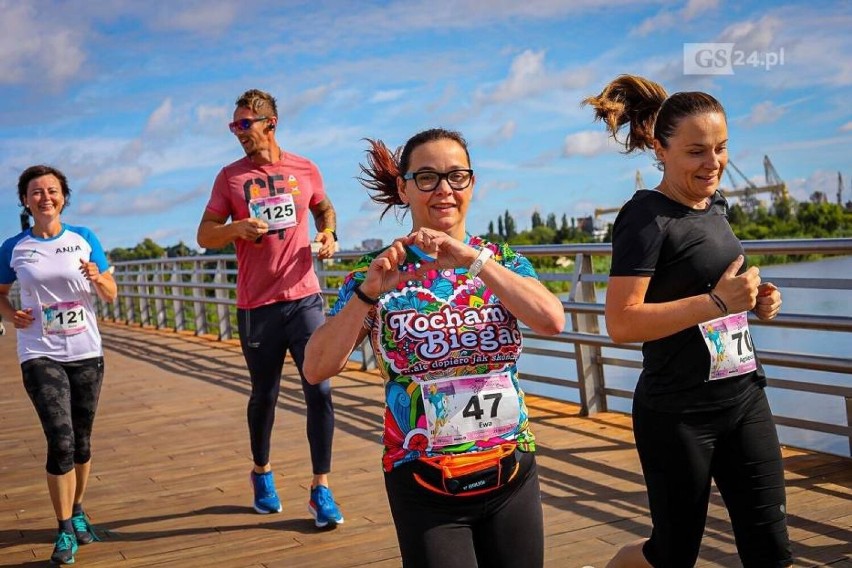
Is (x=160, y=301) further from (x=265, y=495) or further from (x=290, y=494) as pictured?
(x=265, y=495)

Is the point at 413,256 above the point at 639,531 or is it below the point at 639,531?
above

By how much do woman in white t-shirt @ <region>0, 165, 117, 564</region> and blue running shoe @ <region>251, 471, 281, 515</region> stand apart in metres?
0.86

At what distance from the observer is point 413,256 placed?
2652mm

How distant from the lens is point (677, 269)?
292cm

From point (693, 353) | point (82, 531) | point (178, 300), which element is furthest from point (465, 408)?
point (178, 300)

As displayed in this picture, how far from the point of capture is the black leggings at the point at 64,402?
4.95 metres

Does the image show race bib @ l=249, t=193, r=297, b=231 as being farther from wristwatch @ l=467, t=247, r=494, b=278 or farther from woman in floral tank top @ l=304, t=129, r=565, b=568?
wristwatch @ l=467, t=247, r=494, b=278

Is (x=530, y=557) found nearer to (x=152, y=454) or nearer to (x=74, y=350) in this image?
(x=74, y=350)

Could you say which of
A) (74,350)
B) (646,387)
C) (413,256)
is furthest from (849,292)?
(74,350)

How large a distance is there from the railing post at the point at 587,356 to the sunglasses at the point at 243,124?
284 cm

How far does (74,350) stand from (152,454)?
88.6 inches

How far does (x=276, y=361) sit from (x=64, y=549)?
1357 mm

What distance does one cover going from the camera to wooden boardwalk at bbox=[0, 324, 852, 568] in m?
4.46

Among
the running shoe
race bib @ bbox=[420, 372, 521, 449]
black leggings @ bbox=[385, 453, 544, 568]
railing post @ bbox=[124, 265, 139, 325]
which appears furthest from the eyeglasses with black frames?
railing post @ bbox=[124, 265, 139, 325]
